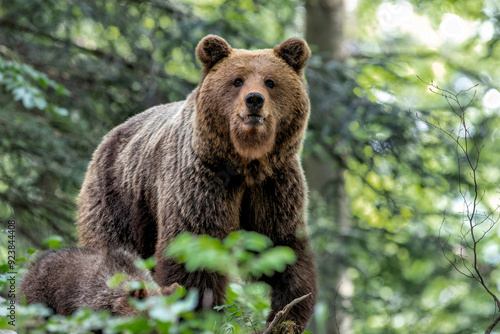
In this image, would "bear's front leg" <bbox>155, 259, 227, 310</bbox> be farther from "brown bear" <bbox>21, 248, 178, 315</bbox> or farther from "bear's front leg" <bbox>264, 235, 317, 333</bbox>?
"bear's front leg" <bbox>264, 235, 317, 333</bbox>

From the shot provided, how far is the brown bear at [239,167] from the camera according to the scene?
4684 millimetres

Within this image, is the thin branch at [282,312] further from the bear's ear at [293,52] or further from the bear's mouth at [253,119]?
the bear's ear at [293,52]

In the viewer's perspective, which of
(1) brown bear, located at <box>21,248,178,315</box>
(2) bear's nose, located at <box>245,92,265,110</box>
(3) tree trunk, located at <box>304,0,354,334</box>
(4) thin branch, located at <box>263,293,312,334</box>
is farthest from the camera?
(3) tree trunk, located at <box>304,0,354,334</box>

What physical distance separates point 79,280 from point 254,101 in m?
1.83

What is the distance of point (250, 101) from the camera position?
4539 millimetres

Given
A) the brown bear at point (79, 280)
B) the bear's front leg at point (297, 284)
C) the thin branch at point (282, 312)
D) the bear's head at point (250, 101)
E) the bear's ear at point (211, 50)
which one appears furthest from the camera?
the bear's ear at point (211, 50)

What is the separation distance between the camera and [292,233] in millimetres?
4934

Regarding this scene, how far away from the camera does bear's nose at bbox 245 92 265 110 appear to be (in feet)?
14.8

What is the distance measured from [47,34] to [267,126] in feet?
18.3

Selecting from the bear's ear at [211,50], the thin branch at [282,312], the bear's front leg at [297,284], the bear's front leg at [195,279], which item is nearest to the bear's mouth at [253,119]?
the bear's ear at [211,50]

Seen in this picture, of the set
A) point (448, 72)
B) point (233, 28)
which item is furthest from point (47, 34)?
point (448, 72)

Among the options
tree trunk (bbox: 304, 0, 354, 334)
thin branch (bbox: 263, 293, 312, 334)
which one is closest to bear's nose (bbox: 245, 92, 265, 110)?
thin branch (bbox: 263, 293, 312, 334)

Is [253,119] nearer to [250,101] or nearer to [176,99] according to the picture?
[250,101]

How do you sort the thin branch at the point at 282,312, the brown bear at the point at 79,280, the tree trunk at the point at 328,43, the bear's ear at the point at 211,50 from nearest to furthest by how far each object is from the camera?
the thin branch at the point at 282,312
the brown bear at the point at 79,280
the bear's ear at the point at 211,50
the tree trunk at the point at 328,43
